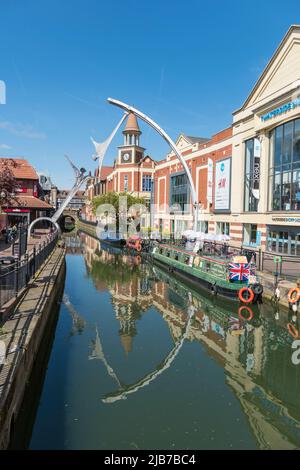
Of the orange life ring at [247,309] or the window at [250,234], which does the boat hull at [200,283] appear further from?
the window at [250,234]

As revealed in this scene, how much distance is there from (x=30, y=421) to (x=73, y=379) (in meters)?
2.22

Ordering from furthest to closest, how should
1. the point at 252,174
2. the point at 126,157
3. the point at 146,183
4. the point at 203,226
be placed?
the point at 126,157 < the point at 146,183 < the point at 203,226 < the point at 252,174

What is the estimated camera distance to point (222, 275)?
19.9 meters

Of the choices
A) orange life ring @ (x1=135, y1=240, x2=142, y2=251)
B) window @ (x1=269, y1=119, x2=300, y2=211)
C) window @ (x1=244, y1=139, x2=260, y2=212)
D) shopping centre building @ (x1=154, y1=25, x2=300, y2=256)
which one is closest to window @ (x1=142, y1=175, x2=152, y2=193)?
orange life ring @ (x1=135, y1=240, x2=142, y2=251)

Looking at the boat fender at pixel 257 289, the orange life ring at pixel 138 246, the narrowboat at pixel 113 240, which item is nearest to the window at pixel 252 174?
the boat fender at pixel 257 289

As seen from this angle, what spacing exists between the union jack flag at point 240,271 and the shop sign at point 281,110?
1306cm

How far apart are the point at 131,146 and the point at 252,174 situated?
43.8 meters

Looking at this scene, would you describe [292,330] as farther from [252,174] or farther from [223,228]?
[223,228]

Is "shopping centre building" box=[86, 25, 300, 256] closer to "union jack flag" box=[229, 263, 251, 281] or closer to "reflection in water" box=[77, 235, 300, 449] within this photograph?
"union jack flag" box=[229, 263, 251, 281]

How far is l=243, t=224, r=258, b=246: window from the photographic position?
101 feet

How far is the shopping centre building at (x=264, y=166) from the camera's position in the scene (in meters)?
25.5

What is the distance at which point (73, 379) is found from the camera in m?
10.0

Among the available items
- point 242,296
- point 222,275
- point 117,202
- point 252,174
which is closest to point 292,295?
point 242,296

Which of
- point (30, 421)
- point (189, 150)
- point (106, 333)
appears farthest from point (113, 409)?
point (189, 150)
